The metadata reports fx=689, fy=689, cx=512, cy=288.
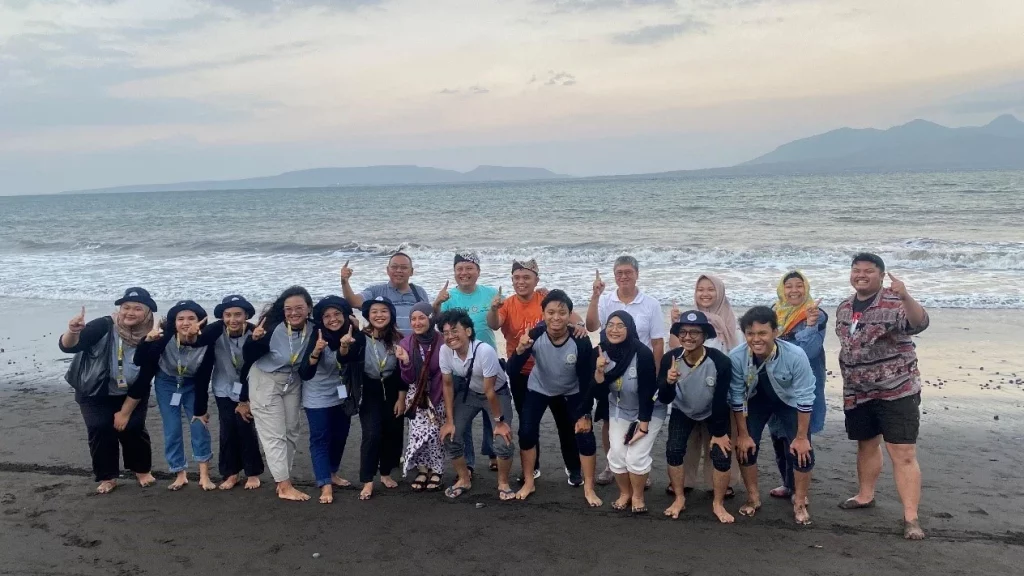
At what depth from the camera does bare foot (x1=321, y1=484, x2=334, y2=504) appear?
512 centimetres

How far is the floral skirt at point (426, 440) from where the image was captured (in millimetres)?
5367

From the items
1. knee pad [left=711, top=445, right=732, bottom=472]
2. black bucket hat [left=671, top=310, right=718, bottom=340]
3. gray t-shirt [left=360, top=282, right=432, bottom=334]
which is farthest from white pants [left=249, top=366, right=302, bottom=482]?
knee pad [left=711, top=445, right=732, bottom=472]

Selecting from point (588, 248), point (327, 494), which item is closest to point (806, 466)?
point (327, 494)

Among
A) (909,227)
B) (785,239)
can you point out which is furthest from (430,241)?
(909,227)

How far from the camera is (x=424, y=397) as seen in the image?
534cm

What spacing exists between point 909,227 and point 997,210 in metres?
8.13

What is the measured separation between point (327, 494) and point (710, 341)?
3.11 meters

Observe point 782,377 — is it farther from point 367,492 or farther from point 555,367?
point 367,492

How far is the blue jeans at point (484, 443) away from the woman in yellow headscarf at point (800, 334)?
218 centimetres

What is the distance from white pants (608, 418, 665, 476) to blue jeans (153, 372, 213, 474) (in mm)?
3075

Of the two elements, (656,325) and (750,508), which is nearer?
(750,508)

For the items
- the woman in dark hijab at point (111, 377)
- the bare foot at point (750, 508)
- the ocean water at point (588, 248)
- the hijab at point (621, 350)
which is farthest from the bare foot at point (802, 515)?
the ocean water at point (588, 248)

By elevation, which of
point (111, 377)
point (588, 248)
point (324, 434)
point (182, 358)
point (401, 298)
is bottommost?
point (324, 434)

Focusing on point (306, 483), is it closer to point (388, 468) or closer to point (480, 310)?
point (388, 468)
